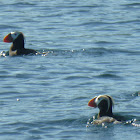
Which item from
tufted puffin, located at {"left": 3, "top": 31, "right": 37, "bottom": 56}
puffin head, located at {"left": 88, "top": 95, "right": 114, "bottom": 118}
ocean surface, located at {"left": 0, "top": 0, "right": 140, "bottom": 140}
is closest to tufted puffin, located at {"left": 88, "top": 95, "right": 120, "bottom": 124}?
puffin head, located at {"left": 88, "top": 95, "right": 114, "bottom": 118}

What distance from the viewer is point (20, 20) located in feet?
84.6

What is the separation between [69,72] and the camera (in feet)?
56.3

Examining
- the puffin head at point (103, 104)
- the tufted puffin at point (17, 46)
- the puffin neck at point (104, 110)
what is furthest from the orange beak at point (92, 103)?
the tufted puffin at point (17, 46)

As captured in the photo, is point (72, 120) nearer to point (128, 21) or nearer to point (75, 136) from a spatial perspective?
point (75, 136)

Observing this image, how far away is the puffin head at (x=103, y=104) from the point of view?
1357 cm

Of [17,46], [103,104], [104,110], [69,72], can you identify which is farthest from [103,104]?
[17,46]

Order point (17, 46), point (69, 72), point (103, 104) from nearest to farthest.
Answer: point (103, 104) → point (69, 72) → point (17, 46)

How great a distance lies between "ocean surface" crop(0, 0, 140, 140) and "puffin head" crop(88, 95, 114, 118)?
24 centimetres

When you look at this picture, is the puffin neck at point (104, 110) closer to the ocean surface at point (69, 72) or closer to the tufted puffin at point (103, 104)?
the tufted puffin at point (103, 104)

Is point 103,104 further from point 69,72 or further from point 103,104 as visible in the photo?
Answer: point 69,72

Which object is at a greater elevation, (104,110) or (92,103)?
(92,103)

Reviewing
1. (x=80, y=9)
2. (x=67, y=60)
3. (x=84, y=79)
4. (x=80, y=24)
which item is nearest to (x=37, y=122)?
(x=84, y=79)

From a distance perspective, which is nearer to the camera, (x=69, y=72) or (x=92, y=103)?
(x=92, y=103)

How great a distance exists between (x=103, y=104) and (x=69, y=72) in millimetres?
3689
